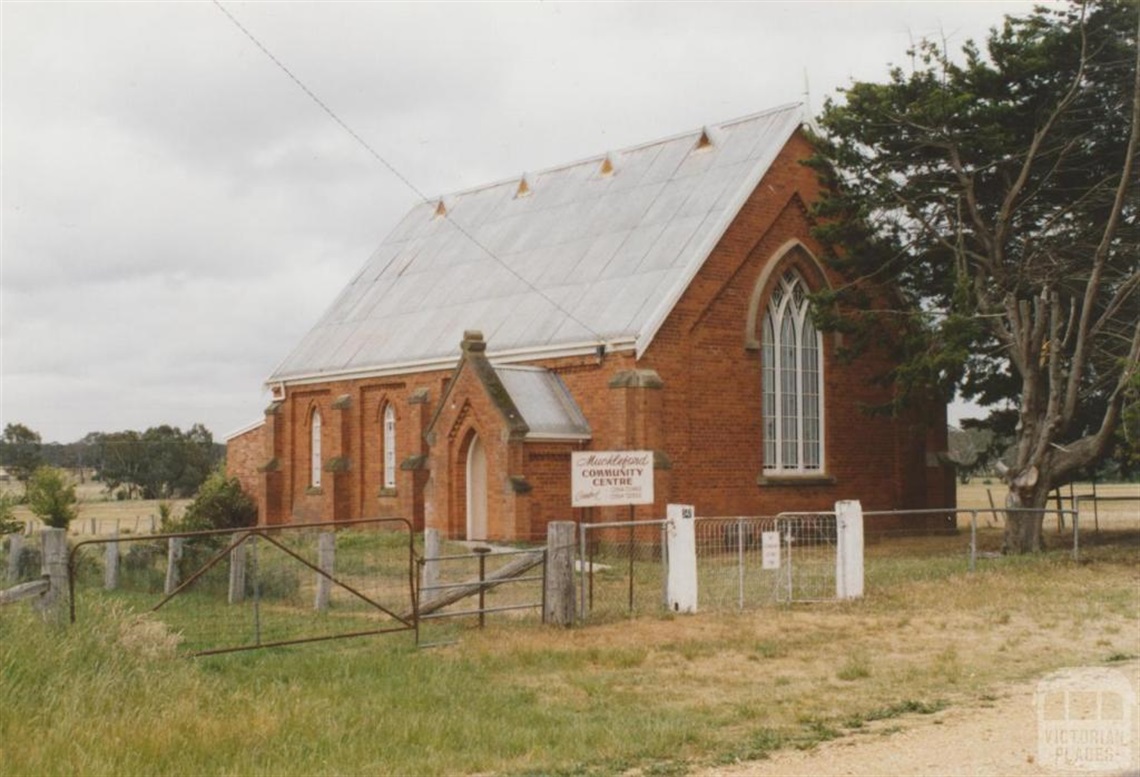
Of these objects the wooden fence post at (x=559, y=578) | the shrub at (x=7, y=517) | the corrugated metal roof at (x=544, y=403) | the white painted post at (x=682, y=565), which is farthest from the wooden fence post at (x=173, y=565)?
the shrub at (x=7, y=517)

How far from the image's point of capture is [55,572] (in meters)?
13.5

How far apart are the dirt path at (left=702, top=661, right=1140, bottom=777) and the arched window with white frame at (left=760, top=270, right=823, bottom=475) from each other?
2050 centimetres

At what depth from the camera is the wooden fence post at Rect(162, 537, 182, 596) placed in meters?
22.5

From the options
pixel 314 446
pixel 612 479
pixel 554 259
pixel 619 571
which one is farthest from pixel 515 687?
pixel 314 446

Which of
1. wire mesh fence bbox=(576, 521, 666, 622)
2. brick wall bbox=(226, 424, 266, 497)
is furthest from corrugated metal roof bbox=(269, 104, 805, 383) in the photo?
wire mesh fence bbox=(576, 521, 666, 622)

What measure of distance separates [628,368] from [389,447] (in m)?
11.1

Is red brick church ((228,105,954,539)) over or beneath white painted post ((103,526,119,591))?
over

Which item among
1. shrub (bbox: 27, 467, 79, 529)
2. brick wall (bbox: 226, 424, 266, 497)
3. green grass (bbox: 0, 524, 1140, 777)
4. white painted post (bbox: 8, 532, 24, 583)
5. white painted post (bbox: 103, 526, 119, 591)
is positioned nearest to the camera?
green grass (bbox: 0, 524, 1140, 777)

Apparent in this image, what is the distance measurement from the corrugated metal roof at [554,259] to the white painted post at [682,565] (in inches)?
410

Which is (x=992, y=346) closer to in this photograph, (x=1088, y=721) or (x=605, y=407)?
(x=605, y=407)

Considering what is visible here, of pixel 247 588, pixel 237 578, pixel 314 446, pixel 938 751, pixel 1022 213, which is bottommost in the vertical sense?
pixel 938 751

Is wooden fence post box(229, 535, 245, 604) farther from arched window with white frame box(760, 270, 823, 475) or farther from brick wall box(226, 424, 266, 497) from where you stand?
brick wall box(226, 424, 266, 497)

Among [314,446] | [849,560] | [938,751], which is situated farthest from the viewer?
[314,446]

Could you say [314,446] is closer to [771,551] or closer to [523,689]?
[771,551]
